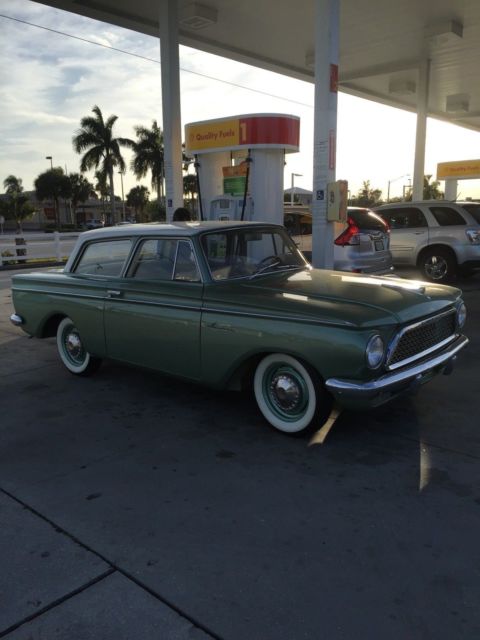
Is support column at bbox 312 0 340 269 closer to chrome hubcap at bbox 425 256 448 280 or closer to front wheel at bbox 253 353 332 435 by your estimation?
chrome hubcap at bbox 425 256 448 280

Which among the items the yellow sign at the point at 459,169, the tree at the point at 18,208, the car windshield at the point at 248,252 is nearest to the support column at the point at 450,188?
the yellow sign at the point at 459,169

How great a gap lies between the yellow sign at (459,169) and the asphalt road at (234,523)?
101 feet

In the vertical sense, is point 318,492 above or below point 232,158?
below

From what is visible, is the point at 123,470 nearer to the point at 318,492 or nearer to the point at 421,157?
the point at 318,492

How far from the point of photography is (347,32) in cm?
1492

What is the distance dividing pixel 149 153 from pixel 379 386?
44418mm

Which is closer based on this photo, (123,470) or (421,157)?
(123,470)

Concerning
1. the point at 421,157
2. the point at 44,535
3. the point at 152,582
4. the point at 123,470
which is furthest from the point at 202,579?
the point at 421,157

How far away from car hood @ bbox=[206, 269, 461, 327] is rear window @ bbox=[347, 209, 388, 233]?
173 inches

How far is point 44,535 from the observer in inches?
107

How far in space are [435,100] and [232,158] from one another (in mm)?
18669

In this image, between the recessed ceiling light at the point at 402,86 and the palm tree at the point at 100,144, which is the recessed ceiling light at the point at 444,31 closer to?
the recessed ceiling light at the point at 402,86

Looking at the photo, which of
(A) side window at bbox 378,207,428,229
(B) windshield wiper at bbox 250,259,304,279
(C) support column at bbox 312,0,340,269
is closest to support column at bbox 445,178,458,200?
(A) side window at bbox 378,207,428,229

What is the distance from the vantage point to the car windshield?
429 cm
